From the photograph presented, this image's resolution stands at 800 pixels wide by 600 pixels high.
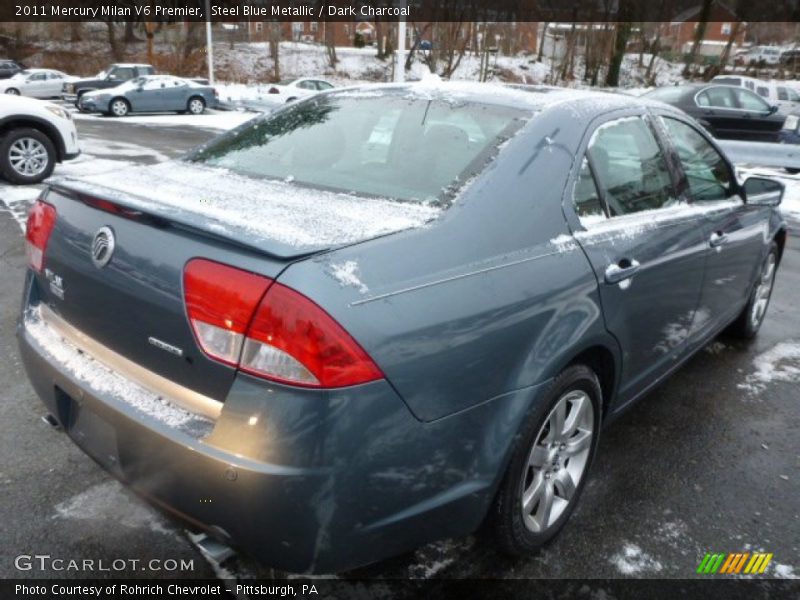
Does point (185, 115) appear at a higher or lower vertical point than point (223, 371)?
lower

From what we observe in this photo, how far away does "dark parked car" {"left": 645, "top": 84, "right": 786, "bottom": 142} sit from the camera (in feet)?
42.5

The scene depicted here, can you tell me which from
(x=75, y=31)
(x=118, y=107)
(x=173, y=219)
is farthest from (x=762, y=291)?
(x=75, y=31)

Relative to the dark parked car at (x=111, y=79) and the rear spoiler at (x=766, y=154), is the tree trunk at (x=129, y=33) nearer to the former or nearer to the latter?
the dark parked car at (x=111, y=79)

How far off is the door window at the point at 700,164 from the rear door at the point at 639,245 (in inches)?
10.0

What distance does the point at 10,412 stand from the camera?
3.19m

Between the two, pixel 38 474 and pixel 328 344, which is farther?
pixel 38 474

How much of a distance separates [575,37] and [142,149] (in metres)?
36.7

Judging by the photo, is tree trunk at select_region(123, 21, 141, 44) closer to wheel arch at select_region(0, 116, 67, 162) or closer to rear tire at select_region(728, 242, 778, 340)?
wheel arch at select_region(0, 116, 67, 162)

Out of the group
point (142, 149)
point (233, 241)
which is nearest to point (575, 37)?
point (142, 149)

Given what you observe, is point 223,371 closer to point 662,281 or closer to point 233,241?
point 233,241

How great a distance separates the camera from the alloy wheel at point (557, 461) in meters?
2.29

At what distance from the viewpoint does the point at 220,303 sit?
5.56 ft

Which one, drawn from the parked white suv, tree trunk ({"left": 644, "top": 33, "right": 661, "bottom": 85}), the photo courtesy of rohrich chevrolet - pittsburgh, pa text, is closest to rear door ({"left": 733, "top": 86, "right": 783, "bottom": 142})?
the photo courtesy of rohrich chevrolet - pittsburgh, pa text

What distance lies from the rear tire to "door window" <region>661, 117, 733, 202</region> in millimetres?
911
